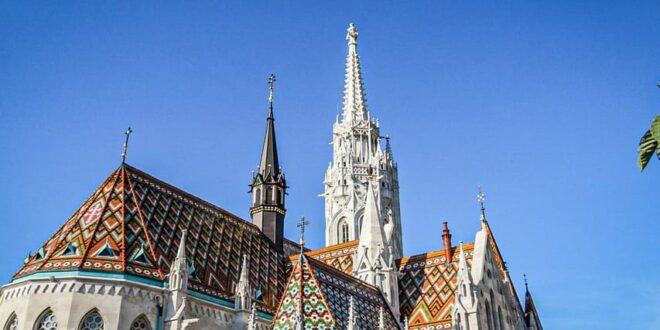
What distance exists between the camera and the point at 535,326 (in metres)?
28.0

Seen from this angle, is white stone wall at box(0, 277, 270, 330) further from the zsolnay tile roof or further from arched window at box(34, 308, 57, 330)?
the zsolnay tile roof

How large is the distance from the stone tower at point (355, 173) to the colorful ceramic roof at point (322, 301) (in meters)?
22.7

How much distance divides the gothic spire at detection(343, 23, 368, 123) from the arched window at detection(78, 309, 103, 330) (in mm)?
33664

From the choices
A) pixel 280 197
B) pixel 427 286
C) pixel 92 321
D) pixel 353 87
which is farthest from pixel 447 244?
pixel 353 87

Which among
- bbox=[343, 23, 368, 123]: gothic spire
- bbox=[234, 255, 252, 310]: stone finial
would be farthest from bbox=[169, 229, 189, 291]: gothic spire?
bbox=[343, 23, 368, 123]: gothic spire

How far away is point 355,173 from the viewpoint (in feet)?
155

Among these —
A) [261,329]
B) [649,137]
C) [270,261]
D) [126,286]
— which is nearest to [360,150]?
[270,261]

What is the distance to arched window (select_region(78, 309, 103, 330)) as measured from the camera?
18406 mm

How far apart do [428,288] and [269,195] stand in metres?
9.24

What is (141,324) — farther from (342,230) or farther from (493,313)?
(342,230)

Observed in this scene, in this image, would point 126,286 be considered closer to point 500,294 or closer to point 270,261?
point 270,261

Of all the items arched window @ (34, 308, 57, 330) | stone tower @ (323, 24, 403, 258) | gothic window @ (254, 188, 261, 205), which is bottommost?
arched window @ (34, 308, 57, 330)

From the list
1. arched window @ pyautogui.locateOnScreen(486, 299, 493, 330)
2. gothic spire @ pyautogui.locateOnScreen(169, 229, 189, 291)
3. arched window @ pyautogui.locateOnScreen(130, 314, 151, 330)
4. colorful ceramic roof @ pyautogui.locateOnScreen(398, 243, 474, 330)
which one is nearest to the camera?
arched window @ pyautogui.locateOnScreen(130, 314, 151, 330)

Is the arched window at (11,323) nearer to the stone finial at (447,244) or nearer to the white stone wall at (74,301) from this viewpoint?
the white stone wall at (74,301)
